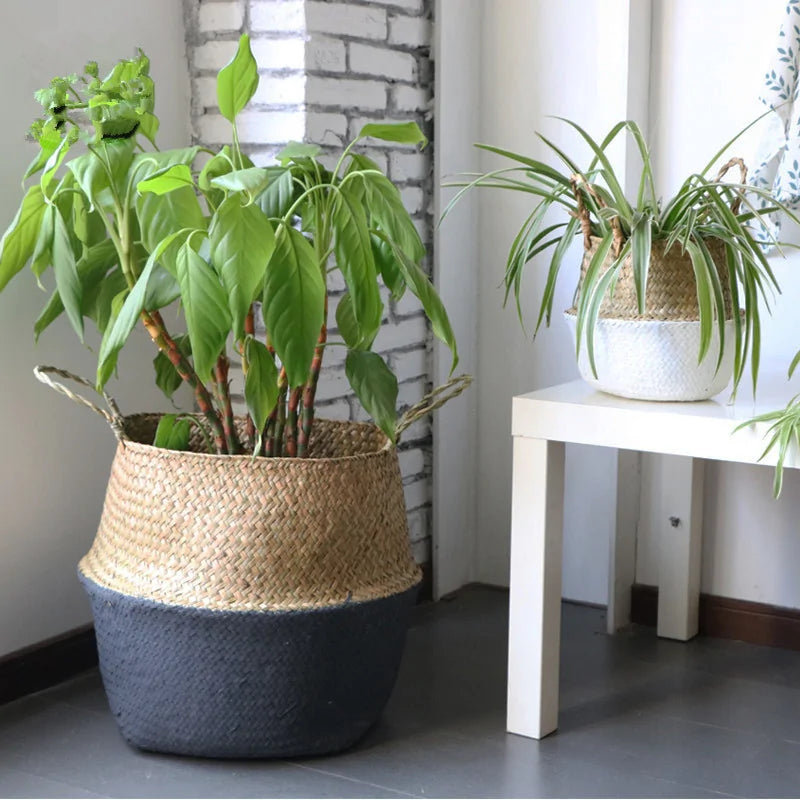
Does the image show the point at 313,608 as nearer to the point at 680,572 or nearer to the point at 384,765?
the point at 384,765

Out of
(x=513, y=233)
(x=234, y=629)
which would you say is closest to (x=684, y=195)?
(x=513, y=233)

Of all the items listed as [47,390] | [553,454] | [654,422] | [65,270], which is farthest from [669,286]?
[47,390]

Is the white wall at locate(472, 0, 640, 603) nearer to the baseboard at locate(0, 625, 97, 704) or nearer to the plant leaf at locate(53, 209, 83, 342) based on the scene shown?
the baseboard at locate(0, 625, 97, 704)

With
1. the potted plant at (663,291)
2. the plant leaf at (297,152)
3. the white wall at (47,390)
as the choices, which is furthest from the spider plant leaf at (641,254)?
the white wall at (47,390)

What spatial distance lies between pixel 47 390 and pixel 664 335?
40.8 inches

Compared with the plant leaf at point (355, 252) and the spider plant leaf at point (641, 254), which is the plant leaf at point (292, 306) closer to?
the plant leaf at point (355, 252)

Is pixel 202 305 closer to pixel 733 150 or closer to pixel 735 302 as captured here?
pixel 735 302

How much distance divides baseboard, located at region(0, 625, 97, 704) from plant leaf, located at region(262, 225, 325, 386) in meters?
0.80

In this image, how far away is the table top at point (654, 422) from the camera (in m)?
1.82

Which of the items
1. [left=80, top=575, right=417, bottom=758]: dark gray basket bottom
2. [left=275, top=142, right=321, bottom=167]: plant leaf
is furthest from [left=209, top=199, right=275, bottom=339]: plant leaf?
[left=80, top=575, right=417, bottom=758]: dark gray basket bottom

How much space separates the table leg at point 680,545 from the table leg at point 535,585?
1.75 feet

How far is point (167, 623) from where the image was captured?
5.96 ft

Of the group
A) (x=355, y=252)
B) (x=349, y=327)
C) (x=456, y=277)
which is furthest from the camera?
(x=456, y=277)

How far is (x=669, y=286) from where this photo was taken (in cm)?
193
